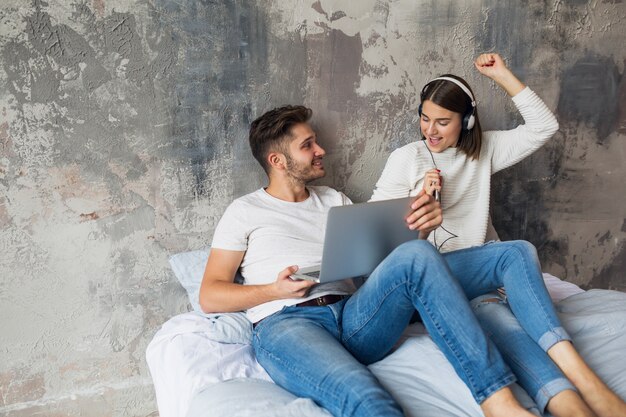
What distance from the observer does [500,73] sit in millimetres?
2018

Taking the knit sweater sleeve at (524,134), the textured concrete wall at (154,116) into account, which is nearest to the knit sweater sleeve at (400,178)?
the textured concrete wall at (154,116)

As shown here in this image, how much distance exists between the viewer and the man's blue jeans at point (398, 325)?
4.43 feet

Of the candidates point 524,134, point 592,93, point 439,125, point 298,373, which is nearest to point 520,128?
point 524,134

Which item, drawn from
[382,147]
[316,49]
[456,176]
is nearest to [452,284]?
[456,176]

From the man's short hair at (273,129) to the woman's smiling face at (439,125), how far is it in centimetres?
43

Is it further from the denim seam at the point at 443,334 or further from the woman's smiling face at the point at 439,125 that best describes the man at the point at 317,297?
the woman's smiling face at the point at 439,125

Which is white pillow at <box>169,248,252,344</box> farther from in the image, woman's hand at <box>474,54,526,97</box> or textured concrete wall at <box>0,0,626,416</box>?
woman's hand at <box>474,54,526,97</box>

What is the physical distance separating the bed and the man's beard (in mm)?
491

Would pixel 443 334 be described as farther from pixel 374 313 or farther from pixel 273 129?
pixel 273 129

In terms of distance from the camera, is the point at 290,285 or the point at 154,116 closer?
the point at 290,285

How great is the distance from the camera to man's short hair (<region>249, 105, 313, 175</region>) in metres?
1.93

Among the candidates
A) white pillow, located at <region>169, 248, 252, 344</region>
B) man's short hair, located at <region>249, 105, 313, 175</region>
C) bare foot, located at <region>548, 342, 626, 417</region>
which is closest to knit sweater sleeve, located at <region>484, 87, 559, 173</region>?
man's short hair, located at <region>249, 105, 313, 175</region>

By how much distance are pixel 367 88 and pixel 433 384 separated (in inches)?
47.0

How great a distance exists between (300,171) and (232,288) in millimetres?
467
